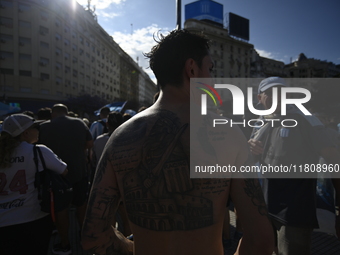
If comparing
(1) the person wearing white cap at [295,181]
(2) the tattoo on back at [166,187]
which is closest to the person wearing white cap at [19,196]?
(2) the tattoo on back at [166,187]

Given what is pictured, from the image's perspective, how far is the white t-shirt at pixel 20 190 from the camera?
2316 mm

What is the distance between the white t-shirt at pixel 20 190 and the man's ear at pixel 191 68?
204cm

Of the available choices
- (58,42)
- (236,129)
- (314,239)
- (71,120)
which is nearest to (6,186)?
(71,120)

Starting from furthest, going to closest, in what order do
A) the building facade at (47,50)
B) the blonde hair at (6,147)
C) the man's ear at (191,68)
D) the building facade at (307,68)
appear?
the building facade at (307,68) → the building facade at (47,50) → the blonde hair at (6,147) → the man's ear at (191,68)

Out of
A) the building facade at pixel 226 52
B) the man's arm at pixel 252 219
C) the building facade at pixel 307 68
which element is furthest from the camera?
the building facade at pixel 307 68

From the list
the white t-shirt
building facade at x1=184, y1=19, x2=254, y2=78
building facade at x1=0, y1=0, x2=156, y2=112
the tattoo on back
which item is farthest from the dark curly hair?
building facade at x1=184, y1=19, x2=254, y2=78

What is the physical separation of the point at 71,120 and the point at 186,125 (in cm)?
304

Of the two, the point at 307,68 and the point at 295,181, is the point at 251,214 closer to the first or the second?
the point at 295,181

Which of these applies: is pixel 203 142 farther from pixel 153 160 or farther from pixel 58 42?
pixel 58 42

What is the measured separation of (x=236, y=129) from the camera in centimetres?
128

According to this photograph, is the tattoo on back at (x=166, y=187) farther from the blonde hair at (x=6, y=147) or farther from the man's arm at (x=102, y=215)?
the blonde hair at (x=6, y=147)

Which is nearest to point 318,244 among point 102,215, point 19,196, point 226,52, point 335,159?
point 335,159

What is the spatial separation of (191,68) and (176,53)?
127mm

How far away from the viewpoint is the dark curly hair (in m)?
1.34
